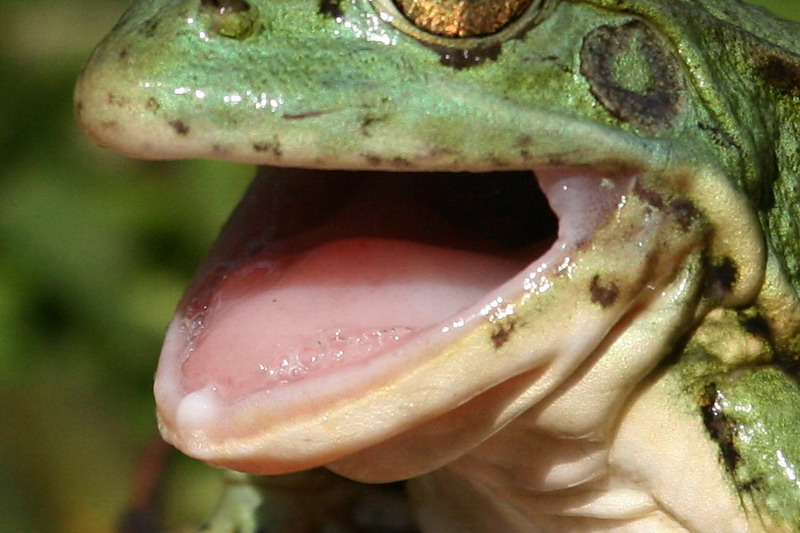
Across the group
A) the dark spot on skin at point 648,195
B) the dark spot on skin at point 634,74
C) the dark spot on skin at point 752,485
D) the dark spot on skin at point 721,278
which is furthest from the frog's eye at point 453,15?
the dark spot on skin at point 752,485

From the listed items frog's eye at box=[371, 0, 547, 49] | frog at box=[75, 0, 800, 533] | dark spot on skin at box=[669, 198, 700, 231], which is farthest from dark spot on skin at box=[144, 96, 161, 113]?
dark spot on skin at box=[669, 198, 700, 231]

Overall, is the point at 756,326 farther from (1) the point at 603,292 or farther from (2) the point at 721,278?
(1) the point at 603,292

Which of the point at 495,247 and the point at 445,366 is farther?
the point at 495,247

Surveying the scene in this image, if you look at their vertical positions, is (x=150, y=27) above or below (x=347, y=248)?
above

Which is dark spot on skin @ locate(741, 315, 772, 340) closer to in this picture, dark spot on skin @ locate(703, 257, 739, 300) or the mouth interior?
dark spot on skin @ locate(703, 257, 739, 300)

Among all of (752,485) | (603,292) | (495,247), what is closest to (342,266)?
(495,247)

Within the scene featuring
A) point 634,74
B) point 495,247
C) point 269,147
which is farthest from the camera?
point 495,247

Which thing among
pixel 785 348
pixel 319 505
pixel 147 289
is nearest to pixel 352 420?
pixel 785 348
